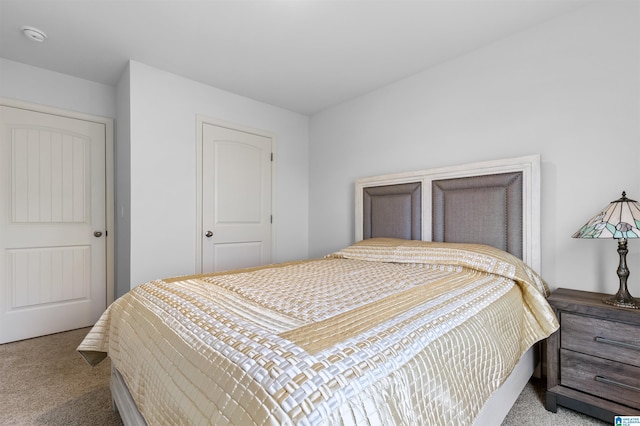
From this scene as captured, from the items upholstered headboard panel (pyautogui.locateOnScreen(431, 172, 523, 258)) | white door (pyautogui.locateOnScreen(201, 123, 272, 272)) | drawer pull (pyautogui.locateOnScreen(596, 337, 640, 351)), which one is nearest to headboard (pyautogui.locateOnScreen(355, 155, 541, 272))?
upholstered headboard panel (pyautogui.locateOnScreen(431, 172, 523, 258))

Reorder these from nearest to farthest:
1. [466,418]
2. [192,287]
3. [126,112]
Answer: [466,418] → [192,287] → [126,112]

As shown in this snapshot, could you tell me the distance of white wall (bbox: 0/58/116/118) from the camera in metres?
2.46

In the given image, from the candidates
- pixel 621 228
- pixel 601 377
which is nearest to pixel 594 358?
pixel 601 377

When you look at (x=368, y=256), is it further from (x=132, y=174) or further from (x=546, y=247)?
(x=132, y=174)

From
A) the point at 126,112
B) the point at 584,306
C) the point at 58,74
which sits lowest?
the point at 584,306

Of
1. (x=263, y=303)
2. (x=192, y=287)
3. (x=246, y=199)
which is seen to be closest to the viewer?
(x=263, y=303)

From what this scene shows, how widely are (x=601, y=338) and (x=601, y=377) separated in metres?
0.20

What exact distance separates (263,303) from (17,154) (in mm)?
2838

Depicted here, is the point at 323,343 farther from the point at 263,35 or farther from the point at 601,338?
the point at 263,35

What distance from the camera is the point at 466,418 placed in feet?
3.11

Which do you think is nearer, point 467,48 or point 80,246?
point 467,48

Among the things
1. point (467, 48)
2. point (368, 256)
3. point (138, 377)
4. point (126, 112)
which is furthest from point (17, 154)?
point (467, 48)

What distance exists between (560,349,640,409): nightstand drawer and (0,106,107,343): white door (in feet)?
Result: 12.0

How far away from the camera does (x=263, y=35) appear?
213cm
